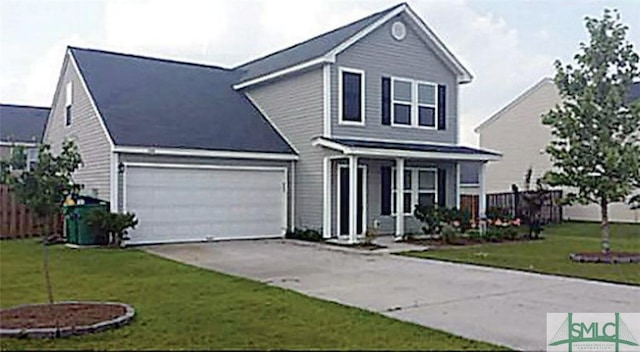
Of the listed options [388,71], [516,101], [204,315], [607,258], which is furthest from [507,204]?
[204,315]

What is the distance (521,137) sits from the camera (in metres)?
31.9

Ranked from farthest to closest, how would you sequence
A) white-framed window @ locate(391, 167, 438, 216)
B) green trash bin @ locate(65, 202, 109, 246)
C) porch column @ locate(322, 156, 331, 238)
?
1. white-framed window @ locate(391, 167, 438, 216)
2. porch column @ locate(322, 156, 331, 238)
3. green trash bin @ locate(65, 202, 109, 246)

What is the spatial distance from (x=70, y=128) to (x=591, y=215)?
21.9 metres

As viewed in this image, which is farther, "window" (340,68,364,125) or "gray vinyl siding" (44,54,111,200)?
"window" (340,68,364,125)

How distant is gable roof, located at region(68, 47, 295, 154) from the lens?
58.5ft

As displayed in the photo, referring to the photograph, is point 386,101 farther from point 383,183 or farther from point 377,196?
point 377,196

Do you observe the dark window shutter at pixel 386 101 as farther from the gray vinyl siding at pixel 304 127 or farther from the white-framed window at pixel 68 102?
the white-framed window at pixel 68 102

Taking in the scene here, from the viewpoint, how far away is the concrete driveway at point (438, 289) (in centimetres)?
731

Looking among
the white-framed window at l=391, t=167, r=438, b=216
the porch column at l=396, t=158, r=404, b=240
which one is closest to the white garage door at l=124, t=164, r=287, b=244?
the white-framed window at l=391, t=167, r=438, b=216

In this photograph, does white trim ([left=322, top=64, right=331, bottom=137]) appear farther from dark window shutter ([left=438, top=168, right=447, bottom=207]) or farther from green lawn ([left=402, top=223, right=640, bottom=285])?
green lawn ([left=402, top=223, right=640, bottom=285])

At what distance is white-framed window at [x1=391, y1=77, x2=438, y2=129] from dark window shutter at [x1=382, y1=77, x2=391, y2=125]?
13 cm

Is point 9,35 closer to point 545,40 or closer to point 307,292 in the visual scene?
point 307,292

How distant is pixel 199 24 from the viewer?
851 inches

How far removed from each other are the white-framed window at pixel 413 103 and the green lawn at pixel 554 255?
503 centimetres
